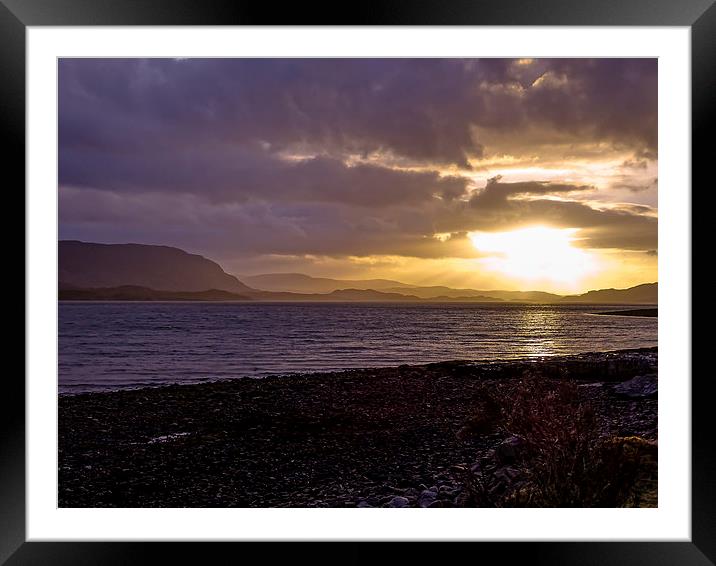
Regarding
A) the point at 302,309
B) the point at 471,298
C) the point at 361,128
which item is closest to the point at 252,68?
the point at 361,128

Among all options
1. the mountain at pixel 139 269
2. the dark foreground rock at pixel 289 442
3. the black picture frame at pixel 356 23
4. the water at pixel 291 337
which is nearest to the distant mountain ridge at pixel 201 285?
the mountain at pixel 139 269

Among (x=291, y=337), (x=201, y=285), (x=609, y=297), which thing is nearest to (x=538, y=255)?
(x=609, y=297)

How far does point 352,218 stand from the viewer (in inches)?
824

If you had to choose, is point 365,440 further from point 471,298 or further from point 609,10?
point 471,298

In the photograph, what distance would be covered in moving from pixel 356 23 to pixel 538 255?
16273 mm

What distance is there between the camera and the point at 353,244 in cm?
2058

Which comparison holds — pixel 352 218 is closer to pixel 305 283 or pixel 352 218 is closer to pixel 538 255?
pixel 305 283

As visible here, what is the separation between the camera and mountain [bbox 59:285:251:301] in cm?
2086

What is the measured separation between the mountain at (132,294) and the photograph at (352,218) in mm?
87

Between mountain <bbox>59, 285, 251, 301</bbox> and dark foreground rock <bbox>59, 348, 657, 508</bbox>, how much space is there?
13.8m

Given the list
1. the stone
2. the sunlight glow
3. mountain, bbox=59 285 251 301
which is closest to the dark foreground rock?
the stone

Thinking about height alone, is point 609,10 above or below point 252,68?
below

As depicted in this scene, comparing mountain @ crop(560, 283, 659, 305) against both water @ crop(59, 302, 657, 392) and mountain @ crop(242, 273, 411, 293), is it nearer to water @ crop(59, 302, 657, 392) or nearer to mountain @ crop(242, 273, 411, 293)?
water @ crop(59, 302, 657, 392)

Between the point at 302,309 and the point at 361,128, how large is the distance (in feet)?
25.9
